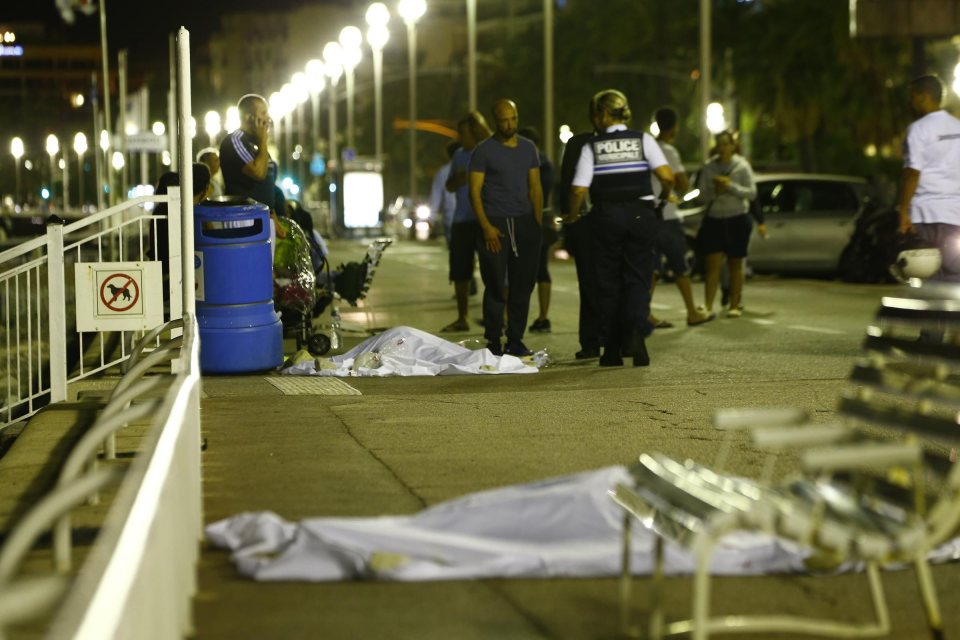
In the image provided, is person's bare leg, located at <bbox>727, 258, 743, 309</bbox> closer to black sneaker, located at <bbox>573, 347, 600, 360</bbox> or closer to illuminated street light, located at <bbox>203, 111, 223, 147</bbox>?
black sneaker, located at <bbox>573, 347, 600, 360</bbox>

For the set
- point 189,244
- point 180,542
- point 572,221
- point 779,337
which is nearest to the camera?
point 180,542

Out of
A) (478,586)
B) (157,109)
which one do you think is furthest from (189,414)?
(157,109)

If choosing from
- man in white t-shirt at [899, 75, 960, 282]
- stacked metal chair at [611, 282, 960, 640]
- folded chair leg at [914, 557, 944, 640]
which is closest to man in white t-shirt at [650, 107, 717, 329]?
man in white t-shirt at [899, 75, 960, 282]

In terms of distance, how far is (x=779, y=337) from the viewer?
1544cm

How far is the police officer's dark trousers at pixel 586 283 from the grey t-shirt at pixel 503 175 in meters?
0.50

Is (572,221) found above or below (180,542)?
above

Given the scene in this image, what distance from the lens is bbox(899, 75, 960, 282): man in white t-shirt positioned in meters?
11.4

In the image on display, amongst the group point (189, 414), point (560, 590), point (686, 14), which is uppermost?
point (686, 14)

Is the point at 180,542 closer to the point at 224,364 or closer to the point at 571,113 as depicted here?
the point at 224,364

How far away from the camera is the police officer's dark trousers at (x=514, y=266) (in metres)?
13.3

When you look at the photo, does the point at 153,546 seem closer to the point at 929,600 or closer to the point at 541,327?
the point at 929,600

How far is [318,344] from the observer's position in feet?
44.2

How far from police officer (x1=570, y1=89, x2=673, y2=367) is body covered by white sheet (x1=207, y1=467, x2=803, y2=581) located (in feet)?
19.7

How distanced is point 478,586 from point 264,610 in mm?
736
